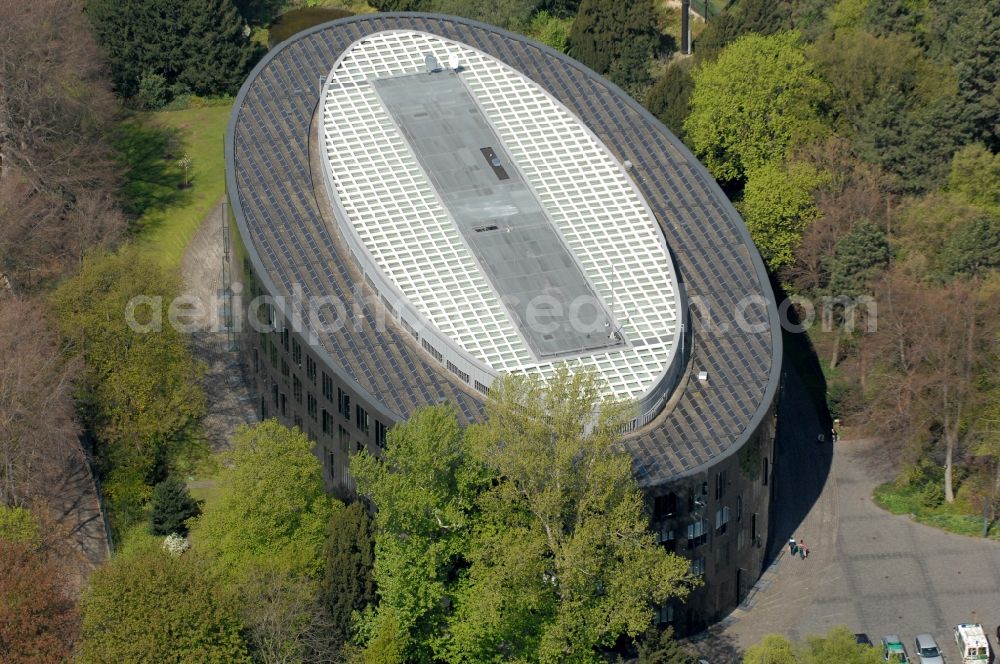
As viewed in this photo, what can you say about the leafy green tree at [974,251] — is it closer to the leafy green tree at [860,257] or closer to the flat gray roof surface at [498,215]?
the leafy green tree at [860,257]

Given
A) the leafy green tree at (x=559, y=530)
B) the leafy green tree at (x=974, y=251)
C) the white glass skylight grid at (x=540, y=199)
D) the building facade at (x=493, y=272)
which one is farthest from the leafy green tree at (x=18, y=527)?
the leafy green tree at (x=974, y=251)

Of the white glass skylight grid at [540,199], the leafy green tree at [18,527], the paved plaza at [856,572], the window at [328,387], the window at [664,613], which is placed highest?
the white glass skylight grid at [540,199]

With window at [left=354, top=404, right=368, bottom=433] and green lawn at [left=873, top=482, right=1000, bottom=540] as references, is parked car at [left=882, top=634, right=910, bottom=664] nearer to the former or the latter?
green lawn at [left=873, top=482, right=1000, bottom=540]

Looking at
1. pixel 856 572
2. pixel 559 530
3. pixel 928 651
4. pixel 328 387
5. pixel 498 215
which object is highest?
Result: pixel 498 215

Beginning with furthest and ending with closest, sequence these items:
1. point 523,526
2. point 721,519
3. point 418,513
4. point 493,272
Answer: point 493,272 < point 721,519 < point 523,526 < point 418,513

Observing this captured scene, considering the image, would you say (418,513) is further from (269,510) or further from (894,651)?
(894,651)

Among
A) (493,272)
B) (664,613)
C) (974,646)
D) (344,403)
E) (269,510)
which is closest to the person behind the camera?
(269,510)

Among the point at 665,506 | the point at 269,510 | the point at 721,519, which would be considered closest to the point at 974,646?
the point at 721,519
